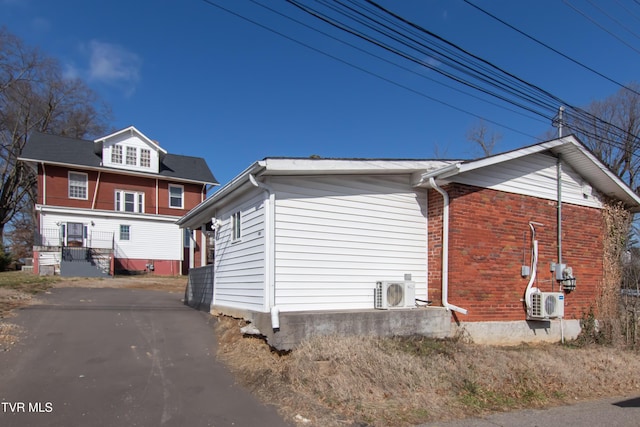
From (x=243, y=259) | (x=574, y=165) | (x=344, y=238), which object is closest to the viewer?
(x=344, y=238)

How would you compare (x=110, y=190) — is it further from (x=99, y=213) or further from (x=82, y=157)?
(x=82, y=157)

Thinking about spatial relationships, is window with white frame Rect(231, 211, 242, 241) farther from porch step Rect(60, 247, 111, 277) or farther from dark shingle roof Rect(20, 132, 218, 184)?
dark shingle roof Rect(20, 132, 218, 184)

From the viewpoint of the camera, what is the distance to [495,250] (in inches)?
365

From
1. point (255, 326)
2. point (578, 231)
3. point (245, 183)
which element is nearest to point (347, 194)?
point (245, 183)

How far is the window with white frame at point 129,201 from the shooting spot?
26.4 meters

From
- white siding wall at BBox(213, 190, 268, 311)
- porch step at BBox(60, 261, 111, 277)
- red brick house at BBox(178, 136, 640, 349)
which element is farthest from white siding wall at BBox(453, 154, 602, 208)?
porch step at BBox(60, 261, 111, 277)

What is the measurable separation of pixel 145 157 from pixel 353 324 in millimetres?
23650

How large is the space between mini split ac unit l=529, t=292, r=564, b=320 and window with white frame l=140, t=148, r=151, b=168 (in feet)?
79.0

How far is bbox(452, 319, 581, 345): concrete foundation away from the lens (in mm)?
8805

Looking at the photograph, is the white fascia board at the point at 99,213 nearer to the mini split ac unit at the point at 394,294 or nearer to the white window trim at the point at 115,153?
the white window trim at the point at 115,153

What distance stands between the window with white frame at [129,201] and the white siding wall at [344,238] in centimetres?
2175

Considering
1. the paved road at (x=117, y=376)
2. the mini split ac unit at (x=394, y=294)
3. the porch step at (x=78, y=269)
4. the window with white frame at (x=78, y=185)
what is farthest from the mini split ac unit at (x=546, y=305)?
the window with white frame at (x=78, y=185)

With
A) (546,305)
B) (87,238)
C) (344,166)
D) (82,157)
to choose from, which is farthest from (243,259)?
(82,157)

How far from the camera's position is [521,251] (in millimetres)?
9727
